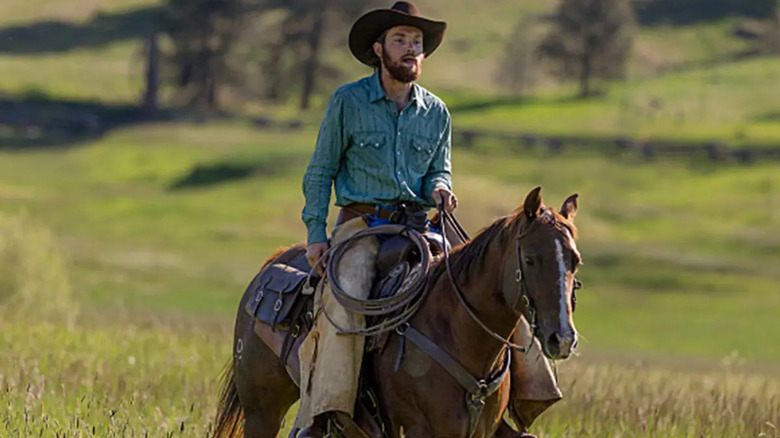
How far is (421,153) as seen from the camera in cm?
805

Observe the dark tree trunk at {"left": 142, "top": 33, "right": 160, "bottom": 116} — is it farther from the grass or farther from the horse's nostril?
the horse's nostril

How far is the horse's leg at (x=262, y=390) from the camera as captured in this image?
8.77 m

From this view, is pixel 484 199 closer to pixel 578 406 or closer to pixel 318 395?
pixel 578 406

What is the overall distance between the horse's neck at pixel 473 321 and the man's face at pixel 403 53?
1.28 meters

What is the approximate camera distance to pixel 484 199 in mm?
55531

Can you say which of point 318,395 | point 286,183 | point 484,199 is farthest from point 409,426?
point 286,183

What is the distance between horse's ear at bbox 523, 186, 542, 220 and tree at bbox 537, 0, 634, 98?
94.5 meters

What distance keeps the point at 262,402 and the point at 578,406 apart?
136 inches

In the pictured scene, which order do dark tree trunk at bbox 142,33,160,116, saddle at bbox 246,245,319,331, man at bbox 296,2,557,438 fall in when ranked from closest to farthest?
man at bbox 296,2,557,438 < saddle at bbox 246,245,319,331 < dark tree trunk at bbox 142,33,160,116

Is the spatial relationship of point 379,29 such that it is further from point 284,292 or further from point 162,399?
point 162,399

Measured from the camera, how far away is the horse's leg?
28.8ft

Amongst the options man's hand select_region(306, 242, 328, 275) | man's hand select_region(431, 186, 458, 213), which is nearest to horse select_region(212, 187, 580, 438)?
man's hand select_region(431, 186, 458, 213)

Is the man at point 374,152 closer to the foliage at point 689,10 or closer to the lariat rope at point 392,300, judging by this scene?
the lariat rope at point 392,300

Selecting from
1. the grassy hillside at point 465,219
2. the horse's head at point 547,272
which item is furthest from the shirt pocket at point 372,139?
the grassy hillside at point 465,219
